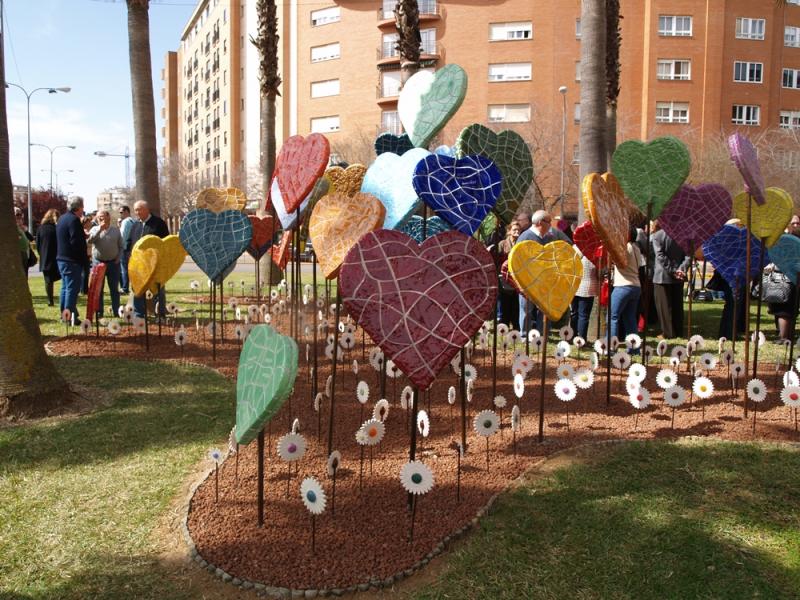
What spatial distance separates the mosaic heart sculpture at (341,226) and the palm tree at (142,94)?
634cm

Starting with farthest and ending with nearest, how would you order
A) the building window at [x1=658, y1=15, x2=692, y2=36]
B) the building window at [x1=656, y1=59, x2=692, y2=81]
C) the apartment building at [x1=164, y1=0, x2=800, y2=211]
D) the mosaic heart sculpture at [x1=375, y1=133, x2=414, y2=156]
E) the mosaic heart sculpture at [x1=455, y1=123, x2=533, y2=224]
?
the building window at [x1=656, y1=59, x2=692, y2=81], the building window at [x1=658, y1=15, x2=692, y2=36], the apartment building at [x1=164, y1=0, x2=800, y2=211], the mosaic heart sculpture at [x1=375, y1=133, x2=414, y2=156], the mosaic heart sculpture at [x1=455, y1=123, x2=533, y2=224]

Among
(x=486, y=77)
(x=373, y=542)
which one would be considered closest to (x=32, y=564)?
(x=373, y=542)

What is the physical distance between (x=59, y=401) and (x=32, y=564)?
228cm

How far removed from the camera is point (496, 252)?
696cm

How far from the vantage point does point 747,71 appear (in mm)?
34938

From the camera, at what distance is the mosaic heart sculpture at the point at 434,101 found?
5254mm

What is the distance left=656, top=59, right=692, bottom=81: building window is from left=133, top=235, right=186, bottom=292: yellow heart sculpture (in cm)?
3328

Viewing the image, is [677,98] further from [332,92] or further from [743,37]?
[332,92]

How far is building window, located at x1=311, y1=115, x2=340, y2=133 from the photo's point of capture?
38.9 m

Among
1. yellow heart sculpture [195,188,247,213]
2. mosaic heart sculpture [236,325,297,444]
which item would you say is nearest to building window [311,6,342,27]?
yellow heart sculpture [195,188,247,213]

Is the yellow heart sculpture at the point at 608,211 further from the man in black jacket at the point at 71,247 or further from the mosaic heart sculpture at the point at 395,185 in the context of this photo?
the man in black jacket at the point at 71,247

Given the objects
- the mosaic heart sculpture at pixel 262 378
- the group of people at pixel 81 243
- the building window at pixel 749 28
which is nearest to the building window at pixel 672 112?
the building window at pixel 749 28

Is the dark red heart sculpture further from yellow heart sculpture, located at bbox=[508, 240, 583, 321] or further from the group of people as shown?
the group of people

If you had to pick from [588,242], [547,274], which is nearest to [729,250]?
[588,242]
